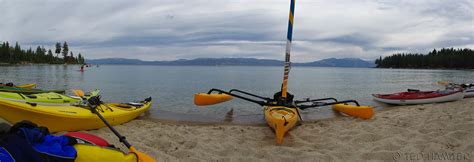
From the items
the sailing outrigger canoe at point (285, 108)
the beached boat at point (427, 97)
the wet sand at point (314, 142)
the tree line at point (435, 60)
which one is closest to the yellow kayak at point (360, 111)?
the sailing outrigger canoe at point (285, 108)

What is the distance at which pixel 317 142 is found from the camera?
253 inches

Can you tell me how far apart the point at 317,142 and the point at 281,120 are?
34.3 inches

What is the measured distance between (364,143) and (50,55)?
149 m

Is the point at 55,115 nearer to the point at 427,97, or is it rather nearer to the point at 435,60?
the point at 427,97

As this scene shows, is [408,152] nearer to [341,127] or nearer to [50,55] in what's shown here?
[341,127]

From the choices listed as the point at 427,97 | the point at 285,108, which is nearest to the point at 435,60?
the point at 427,97

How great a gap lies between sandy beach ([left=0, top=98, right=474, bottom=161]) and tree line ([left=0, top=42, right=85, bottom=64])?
120428 mm

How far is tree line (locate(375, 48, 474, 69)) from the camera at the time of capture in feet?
341

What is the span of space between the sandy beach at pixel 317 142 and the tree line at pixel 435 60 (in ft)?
391

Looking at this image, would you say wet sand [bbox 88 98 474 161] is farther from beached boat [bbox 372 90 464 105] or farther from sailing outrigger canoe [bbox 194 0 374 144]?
beached boat [bbox 372 90 464 105]

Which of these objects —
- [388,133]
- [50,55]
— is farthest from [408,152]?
[50,55]

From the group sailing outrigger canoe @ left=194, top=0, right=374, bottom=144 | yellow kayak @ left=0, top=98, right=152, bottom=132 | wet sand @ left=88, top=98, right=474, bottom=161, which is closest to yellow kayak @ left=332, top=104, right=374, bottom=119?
sailing outrigger canoe @ left=194, top=0, right=374, bottom=144

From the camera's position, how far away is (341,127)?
26.8 feet

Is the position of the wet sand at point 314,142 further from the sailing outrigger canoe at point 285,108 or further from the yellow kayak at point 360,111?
the yellow kayak at point 360,111
